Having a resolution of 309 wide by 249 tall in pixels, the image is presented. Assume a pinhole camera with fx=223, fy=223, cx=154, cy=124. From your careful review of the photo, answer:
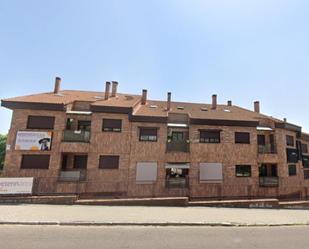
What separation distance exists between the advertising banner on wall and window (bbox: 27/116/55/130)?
510mm

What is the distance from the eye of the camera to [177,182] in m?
20.8

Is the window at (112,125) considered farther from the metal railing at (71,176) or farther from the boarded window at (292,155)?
the boarded window at (292,155)

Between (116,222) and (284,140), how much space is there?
21.5 m

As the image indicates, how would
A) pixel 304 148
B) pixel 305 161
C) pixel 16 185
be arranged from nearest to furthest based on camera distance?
pixel 16 185, pixel 305 161, pixel 304 148

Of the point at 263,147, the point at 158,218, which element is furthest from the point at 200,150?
the point at 158,218

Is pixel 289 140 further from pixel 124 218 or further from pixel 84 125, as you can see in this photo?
pixel 84 125

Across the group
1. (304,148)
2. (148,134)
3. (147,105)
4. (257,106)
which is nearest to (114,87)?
(147,105)

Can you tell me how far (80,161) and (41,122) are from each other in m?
5.21

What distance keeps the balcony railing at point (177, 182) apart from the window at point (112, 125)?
6.79 m

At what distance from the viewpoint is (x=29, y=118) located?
816 inches

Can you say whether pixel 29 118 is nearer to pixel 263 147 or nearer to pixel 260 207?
pixel 260 207

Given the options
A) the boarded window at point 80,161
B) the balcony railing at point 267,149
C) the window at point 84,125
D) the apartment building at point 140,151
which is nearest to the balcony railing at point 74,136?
the apartment building at point 140,151

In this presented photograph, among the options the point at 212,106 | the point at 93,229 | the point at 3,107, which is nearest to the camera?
the point at 93,229

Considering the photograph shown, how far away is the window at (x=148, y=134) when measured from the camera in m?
21.8
